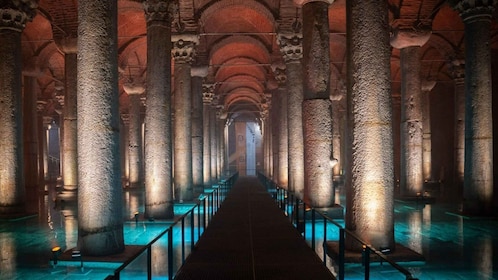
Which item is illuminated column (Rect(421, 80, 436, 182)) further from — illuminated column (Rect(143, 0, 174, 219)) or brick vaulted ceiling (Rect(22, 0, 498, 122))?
illuminated column (Rect(143, 0, 174, 219))

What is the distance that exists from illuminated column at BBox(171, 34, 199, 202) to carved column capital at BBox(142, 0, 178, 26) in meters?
→ 3.66

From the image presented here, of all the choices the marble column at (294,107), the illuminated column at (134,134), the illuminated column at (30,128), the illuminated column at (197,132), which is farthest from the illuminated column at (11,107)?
the illuminated column at (134,134)

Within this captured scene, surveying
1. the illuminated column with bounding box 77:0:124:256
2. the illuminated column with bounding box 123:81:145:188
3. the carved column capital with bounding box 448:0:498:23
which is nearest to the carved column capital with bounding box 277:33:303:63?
the carved column capital with bounding box 448:0:498:23

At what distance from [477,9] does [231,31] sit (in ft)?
38.5

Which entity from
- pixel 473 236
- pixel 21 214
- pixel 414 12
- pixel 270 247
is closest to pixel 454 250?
pixel 473 236

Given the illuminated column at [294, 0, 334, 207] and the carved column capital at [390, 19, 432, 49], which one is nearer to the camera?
the illuminated column at [294, 0, 334, 207]

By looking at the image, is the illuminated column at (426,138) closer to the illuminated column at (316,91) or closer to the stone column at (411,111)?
the stone column at (411,111)

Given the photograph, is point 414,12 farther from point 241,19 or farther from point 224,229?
point 224,229

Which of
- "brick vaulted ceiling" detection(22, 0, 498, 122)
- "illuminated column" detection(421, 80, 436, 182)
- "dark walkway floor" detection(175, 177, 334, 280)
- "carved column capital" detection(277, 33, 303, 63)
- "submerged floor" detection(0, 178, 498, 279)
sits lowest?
"submerged floor" detection(0, 178, 498, 279)

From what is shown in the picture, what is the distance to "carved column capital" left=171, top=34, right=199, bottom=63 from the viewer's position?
15477 mm

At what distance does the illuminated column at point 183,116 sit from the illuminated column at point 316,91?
555cm

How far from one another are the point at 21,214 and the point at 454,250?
36.5 feet

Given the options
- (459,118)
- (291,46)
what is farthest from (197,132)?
(459,118)

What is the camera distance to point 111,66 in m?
7.56
